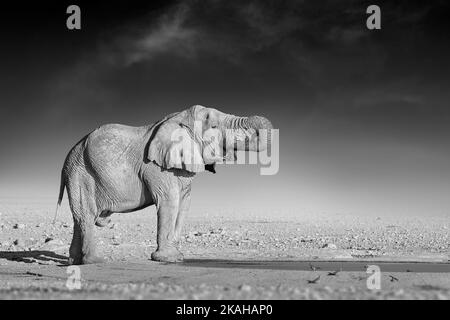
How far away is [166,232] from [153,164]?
4.71 ft

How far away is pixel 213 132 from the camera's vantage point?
12.6m

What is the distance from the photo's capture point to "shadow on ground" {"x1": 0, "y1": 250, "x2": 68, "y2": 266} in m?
13.7

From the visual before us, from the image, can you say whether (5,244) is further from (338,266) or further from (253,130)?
(338,266)

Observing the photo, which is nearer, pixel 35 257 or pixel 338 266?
pixel 338 266

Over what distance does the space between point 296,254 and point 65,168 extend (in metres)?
6.61

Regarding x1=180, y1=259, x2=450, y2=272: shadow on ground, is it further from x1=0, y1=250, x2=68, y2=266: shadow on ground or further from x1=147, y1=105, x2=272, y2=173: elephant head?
x1=0, y1=250, x2=68, y2=266: shadow on ground

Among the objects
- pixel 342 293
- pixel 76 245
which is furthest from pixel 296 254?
pixel 342 293

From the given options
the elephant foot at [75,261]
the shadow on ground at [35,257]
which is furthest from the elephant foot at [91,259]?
the shadow on ground at [35,257]

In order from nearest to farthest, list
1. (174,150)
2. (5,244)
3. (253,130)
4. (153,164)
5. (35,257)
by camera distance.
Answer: (174,150)
(153,164)
(253,130)
(35,257)
(5,244)

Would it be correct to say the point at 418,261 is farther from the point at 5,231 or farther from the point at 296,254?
the point at 5,231

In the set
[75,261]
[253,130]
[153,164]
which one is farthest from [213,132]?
[75,261]

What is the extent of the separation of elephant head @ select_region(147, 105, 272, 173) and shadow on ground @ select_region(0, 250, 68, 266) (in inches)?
154

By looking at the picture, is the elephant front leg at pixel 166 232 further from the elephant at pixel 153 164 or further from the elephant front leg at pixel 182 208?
the elephant front leg at pixel 182 208

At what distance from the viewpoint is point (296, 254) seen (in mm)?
15758
